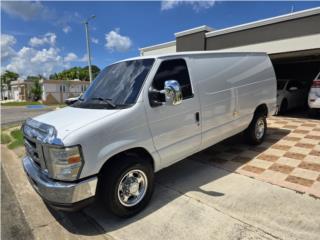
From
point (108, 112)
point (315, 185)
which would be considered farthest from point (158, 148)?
point (315, 185)

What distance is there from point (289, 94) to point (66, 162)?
10612 mm

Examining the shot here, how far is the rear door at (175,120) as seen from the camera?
133 inches

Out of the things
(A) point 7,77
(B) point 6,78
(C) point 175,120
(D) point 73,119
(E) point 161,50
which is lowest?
(C) point 175,120

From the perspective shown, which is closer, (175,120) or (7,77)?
(175,120)

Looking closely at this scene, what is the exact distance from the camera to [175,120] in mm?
3582

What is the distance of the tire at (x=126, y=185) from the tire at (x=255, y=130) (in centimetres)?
320

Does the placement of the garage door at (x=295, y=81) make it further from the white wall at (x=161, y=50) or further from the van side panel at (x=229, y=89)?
the white wall at (x=161, y=50)

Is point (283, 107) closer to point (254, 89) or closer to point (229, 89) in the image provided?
point (254, 89)

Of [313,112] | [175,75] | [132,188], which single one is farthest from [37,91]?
[132,188]

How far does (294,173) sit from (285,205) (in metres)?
1.18

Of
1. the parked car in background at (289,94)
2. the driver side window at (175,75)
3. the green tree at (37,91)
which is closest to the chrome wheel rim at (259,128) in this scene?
the driver side window at (175,75)

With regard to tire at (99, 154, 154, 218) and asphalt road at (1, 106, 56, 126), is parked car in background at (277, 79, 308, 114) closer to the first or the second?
tire at (99, 154, 154, 218)

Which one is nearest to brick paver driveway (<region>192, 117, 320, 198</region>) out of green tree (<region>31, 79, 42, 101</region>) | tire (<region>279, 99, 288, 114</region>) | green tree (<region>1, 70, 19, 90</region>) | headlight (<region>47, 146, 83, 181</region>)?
headlight (<region>47, 146, 83, 181</region>)

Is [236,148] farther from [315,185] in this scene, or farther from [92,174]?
[92,174]
